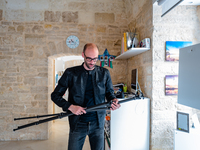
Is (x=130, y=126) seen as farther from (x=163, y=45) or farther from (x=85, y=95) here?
(x=163, y=45)

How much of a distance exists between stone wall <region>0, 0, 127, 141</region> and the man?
6.44 feet

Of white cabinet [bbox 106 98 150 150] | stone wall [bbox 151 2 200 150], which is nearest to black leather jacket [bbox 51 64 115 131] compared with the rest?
white cabinet [bbox 106 98 150 150]

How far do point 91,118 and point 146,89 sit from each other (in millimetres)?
1060

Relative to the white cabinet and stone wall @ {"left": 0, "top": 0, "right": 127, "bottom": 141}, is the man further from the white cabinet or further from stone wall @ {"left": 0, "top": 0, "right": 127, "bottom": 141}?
stone wall @ {"left": 0, "top": 0, "right": 127, "bottom": 141}

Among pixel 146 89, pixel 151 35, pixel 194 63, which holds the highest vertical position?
pixel 151 35

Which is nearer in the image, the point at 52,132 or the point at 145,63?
the point at 145,63

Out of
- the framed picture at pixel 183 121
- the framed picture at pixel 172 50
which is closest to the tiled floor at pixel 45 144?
the framed picture at pixel 183 121

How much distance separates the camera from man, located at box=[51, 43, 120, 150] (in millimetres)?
1575

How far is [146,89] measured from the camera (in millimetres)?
2273

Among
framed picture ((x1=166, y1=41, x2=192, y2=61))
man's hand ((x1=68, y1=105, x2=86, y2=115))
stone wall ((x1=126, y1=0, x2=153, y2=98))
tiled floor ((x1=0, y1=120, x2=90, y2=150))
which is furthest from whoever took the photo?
tiled floor ((x1=0, y1=120, x2=90, y2=150))

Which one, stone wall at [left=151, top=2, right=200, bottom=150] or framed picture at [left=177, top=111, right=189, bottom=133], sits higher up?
stone wall at [left=151, top=2, right=200, bottom=150]

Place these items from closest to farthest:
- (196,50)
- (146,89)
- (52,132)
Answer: (196,50) → (146,89) → (52,132)

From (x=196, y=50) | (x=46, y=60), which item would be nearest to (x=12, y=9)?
(x=46, y=60)

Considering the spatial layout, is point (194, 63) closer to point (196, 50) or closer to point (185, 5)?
point (196, 50)
